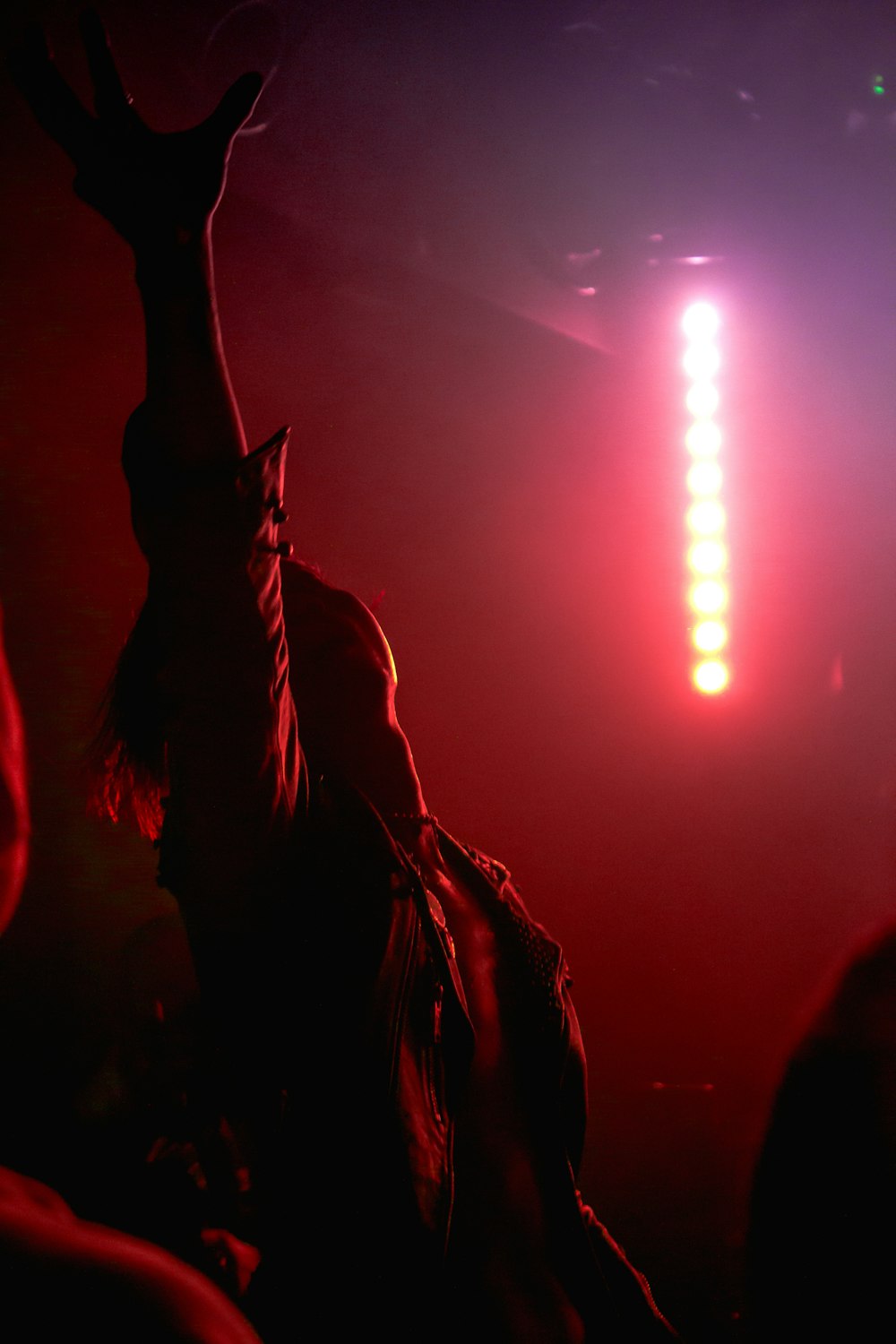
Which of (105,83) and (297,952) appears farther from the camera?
(297,952)

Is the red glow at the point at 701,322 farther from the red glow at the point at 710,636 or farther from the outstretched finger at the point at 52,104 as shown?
the outstretched finger at the point at 52,104

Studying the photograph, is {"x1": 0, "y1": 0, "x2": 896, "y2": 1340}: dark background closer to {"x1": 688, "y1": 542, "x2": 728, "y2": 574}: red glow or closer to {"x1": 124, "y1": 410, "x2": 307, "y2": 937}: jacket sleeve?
{"x1": 688, "y1": 542, "x2": 728, "y2": 574}: red glow

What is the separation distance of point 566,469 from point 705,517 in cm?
44

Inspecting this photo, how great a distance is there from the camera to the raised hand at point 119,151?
486 mm

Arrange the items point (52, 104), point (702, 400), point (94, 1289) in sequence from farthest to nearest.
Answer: point (702, 400)
point (52, 104)
point (94, 1289)

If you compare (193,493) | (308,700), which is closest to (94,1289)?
(193,493)

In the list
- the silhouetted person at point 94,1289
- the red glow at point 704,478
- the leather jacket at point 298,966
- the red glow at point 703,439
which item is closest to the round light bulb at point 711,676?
the red glow at point 704,478

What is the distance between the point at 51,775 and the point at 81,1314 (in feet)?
4.00

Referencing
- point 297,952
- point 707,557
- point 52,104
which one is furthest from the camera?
point 707,557

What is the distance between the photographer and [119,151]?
1.61 ft

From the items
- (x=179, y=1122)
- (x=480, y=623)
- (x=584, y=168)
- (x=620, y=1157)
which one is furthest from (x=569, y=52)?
(x=620, y=1157)

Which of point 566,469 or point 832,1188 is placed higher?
point 566,469

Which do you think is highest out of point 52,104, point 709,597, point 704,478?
point 704,478

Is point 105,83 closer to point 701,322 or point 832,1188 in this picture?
point 832,1188
